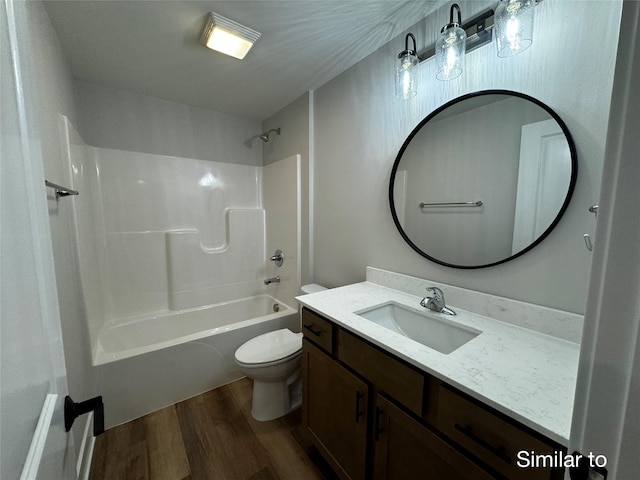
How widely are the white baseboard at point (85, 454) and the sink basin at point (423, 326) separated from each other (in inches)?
62.7

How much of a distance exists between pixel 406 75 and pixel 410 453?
1.63 metres

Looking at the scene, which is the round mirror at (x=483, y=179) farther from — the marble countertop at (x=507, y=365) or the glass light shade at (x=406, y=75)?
the marble countertop at (x=507, y=365)

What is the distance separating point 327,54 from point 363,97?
1.17ft

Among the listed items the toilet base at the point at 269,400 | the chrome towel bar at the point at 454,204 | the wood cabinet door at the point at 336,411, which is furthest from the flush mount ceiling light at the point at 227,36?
the toilet base at the point at 269,400

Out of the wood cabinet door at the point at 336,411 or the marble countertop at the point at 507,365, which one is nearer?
the marble countertop at the point at 507,365

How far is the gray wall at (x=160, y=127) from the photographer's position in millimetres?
2014

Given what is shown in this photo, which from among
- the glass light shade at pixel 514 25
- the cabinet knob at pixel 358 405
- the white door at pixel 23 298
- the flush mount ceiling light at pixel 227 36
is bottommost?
the cabinet knob at pixel 358 405

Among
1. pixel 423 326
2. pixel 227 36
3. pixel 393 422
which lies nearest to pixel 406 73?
pixel 227 36

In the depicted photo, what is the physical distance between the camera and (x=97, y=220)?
6.73 feet

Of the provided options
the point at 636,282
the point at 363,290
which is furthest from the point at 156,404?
the point at 636,282

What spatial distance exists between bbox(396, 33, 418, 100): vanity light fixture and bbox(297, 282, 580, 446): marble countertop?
3.76 feet

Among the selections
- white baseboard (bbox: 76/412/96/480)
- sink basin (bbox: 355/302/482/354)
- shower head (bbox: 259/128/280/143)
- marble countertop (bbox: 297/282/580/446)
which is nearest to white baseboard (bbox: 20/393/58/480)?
marble countertop (bbox: 297/282/580/446)

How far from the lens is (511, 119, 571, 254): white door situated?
930 millimetres

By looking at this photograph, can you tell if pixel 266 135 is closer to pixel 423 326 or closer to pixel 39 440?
pixel 423 326
